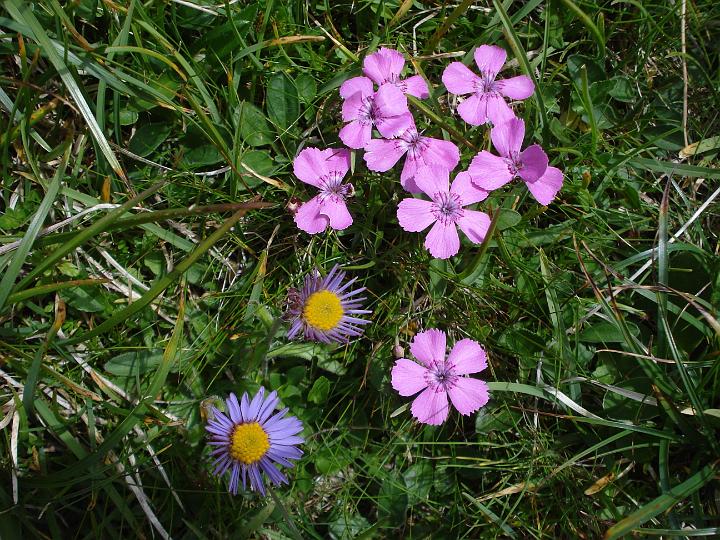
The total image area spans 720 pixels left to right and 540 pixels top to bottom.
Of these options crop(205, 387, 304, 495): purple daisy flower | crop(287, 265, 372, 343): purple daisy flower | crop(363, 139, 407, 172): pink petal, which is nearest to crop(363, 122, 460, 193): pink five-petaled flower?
crop(363, 139, 407, 172): pink petal

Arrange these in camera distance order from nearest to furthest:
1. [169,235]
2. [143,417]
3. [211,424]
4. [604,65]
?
[211,424] → [143,417] → [169,235] → [604,65]

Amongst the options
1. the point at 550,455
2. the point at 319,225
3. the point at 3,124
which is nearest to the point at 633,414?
the point at 550,455

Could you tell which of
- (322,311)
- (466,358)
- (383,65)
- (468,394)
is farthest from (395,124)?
(468,394)

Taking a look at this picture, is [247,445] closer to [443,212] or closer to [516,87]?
Result: [443,212]

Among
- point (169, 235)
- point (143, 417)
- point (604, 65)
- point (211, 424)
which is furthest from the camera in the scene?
point (604, 65)

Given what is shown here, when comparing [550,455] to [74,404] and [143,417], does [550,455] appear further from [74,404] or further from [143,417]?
[74,404]

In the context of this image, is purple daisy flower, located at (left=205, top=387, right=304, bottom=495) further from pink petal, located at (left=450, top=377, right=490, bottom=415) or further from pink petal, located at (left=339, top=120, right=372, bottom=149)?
pink petal, located at (left=339, top=120, right=372, bottom=149)

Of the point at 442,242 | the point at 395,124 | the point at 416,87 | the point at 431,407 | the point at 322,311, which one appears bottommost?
the point at 431,407
